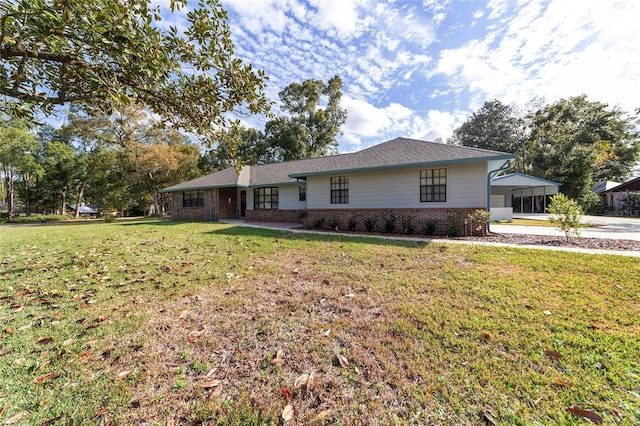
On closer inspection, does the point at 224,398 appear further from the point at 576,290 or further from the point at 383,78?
the point at 383,78

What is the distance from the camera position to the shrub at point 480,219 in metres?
8.90

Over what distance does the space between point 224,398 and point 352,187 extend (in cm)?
1078

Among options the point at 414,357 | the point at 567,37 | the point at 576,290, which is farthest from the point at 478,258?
the point at 567,37

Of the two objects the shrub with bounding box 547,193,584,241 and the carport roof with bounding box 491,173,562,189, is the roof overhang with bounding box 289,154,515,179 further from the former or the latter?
the carport roof with bounding box 491,173,562,189

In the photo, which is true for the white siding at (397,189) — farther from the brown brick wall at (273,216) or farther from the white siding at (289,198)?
the brown brick wall at (273,216)

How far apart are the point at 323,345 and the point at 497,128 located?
4141 centimetres

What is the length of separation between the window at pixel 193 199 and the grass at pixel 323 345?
598 inches

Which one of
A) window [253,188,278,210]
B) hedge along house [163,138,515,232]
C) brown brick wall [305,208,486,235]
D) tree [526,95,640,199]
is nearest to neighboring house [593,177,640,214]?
tree [526,95,640,199]

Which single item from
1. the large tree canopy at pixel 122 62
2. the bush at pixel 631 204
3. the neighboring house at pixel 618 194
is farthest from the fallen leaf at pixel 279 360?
the neighboring house at pixel 618 194

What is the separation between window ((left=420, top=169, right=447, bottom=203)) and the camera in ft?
33.7

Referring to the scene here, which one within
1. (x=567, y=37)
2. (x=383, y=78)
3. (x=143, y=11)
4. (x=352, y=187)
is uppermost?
(x=383, y=78)

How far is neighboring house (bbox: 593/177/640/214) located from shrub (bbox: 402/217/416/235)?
2523 centimetres

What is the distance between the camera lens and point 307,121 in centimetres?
3106

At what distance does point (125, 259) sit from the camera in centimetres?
621
